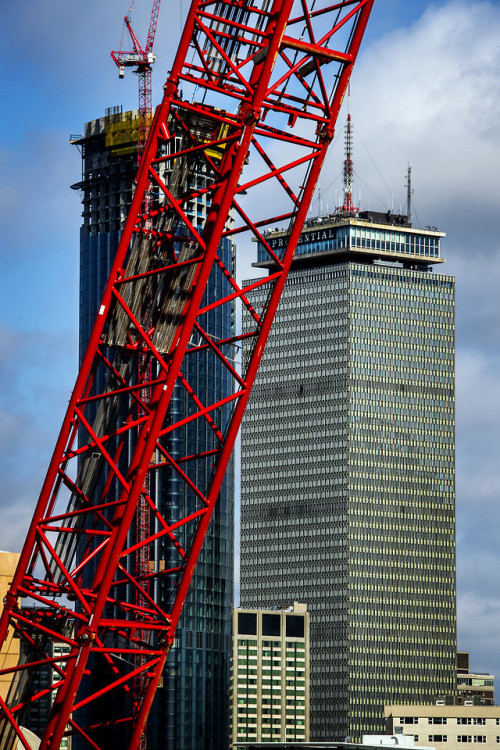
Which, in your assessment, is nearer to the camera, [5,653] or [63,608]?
[63,608]

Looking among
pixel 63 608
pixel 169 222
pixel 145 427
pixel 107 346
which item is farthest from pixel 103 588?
pixel 169 222

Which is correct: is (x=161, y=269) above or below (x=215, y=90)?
below

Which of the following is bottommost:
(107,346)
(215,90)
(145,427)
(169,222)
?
(145,427)

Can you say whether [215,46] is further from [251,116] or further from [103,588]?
[103,588]

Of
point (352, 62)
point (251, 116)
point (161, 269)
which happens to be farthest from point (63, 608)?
point (352, 62)

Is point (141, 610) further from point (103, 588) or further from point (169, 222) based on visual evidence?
point (169, 222)

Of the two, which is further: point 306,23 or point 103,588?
Result: point 306,23

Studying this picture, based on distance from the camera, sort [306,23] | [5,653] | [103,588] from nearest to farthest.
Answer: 1. [103,588]
2. [306,23]
3. [5,653]

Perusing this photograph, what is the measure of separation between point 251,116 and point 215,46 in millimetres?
2417

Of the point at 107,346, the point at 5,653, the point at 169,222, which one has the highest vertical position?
the point at 169,222

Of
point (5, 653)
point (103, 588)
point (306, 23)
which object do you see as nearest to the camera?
point (103, 588)

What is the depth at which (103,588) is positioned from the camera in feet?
140

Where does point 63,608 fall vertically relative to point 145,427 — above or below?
below

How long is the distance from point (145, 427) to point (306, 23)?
12150mm
